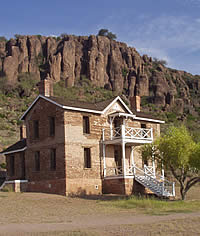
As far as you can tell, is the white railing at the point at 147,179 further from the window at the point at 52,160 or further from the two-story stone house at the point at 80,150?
the window at the point at 52,160

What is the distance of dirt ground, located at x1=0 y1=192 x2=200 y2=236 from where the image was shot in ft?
41.4

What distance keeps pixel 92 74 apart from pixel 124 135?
68364 mm

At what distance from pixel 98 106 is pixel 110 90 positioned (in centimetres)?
6526

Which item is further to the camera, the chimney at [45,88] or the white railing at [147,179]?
the chimney at [45,88]

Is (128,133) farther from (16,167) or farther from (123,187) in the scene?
(16,167)

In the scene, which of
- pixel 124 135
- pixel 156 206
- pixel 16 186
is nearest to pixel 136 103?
pixel 124 135

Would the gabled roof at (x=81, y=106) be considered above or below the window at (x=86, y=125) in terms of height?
above

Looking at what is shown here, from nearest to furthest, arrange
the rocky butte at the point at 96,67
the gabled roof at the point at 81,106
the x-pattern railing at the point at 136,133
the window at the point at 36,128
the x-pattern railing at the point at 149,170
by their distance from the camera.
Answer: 1. the gabled roof at the point at 81,106
2. the x-pattern railing at the point at 136,133
3. the window at the point at 36,128
4. the x-pattern railing at the point at 149,170
5. the rocky butte at the point at 96,67

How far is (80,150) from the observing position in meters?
27.0

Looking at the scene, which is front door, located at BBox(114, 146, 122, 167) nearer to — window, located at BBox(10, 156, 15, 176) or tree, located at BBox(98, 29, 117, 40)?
window, located at BBox(10, 156, 15, 176)

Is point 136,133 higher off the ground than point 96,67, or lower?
lower

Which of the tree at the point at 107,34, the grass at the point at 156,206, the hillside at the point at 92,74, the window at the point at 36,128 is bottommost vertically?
the grass at the point at 156,206

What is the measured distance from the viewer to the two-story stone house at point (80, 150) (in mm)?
26375

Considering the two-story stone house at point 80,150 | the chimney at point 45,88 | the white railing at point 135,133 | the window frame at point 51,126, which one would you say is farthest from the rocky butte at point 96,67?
the window frame at point 51,126
